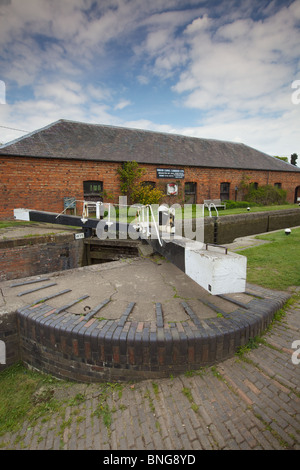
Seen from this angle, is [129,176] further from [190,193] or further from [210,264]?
[210,264]

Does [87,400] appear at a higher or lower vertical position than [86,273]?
lower

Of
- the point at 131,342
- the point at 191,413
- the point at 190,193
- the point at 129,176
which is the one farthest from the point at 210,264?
the point at 190,193

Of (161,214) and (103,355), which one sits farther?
(161,214)

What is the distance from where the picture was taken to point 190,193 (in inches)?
666

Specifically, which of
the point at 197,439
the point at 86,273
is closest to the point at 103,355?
the point at 197,439

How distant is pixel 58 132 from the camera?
13258 mm

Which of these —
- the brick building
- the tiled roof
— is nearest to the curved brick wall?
the brick building

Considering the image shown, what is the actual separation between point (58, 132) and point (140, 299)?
13.1 metres

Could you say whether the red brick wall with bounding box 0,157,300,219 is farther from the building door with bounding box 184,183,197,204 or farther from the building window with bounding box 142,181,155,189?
the building door with bounding box 184,183,197,204

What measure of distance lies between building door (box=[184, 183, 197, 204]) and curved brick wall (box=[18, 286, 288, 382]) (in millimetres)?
14271

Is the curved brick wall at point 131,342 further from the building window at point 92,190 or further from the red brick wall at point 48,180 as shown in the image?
the building window at point 92,190

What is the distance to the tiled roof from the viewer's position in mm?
11984
